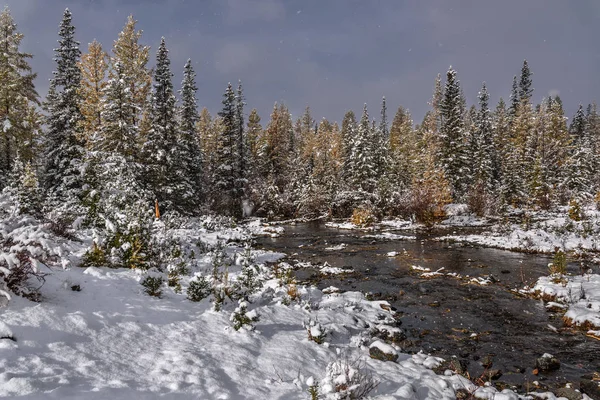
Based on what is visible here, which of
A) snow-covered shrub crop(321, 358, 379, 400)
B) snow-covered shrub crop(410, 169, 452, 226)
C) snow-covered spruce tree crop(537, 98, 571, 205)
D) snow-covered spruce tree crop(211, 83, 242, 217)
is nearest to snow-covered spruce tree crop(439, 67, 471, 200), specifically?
snow-covered shrub crop(410, 169, 452, 226)

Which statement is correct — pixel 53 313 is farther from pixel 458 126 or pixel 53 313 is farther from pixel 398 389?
pixel 458 126

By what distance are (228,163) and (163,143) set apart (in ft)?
41.9

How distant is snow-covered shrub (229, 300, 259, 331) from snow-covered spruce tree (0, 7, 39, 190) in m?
27.7

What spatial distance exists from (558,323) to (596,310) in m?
1.24

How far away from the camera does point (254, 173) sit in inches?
1730

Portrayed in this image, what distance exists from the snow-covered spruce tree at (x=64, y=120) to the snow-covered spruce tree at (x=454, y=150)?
32471 mm

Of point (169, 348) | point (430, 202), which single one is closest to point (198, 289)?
point (169, 348)

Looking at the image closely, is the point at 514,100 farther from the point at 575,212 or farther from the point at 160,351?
the point at 160,351

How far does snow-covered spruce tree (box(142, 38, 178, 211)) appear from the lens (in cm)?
2597

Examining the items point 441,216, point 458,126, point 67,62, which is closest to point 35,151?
point 67,62

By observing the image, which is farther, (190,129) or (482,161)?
(482,161)

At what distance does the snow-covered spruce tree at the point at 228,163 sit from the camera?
38438 mm

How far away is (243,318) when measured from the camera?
6055mm

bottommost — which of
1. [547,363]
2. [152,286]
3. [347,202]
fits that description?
[547,363]
